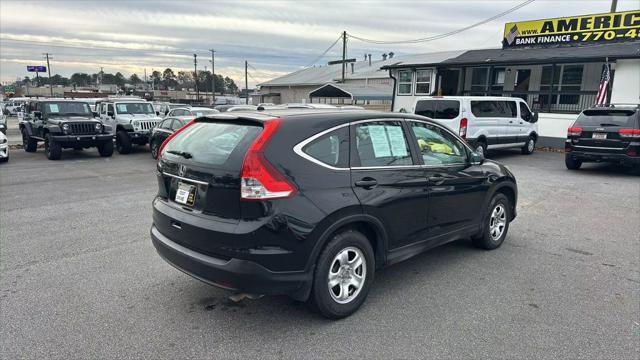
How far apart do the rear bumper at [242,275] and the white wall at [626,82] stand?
60.6 feet

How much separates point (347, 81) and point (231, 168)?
4085cm

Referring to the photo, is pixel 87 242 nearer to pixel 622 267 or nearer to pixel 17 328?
pixel 17 328

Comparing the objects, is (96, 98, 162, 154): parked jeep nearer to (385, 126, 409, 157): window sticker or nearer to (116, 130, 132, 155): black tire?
(116, 130, 132, 155): black tire

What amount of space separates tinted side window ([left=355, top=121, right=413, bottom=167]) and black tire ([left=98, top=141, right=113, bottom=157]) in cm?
1260

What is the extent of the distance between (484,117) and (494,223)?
29.2 feet

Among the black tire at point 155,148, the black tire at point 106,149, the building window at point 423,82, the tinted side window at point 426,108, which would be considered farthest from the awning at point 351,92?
the black tire at point 106,149

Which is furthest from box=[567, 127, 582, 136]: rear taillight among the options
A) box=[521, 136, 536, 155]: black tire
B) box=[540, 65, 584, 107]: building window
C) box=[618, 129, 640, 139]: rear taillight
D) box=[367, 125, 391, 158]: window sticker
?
box=[540, 65, 584, 107]: building window

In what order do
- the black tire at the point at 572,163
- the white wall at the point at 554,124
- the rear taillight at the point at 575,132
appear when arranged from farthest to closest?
the white wall at the point at 554,124, the black tire at the point at 572,163, the rear taillight at the point at 575,132

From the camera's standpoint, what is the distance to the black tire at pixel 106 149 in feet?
45.8

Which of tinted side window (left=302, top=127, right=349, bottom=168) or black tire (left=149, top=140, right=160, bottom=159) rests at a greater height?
tinted side window (left=302, top=127, right=349, bottom=168)

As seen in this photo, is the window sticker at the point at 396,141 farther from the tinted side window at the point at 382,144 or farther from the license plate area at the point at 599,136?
the license plate area at the point at 599,136

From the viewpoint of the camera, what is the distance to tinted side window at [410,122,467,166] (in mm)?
4195

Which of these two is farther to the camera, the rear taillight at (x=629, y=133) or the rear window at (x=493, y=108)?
the rear window at (x=493, y=108)

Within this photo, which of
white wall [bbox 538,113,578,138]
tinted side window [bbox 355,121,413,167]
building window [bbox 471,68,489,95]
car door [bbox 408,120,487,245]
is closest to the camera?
tinted side window [bbox 355,121,413,167]
